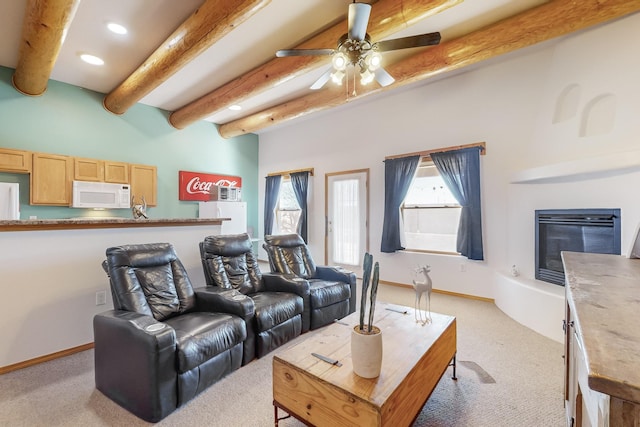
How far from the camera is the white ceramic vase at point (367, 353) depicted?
1.45 m

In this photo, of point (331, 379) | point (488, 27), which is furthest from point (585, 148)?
point (331, 379)

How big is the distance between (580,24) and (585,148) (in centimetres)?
117

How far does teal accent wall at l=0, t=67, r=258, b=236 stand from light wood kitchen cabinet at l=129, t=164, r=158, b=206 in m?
0.16

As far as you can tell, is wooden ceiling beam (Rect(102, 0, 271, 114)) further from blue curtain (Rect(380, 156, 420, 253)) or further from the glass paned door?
the glass paned door

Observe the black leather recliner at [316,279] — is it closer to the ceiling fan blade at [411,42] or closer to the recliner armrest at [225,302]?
the recliner armrest at [225,302]

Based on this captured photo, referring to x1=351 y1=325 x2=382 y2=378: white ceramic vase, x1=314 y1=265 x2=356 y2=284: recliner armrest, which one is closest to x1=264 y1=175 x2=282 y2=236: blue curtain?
x1=314 y1=265 x2=356 y2=284: recliner armrest

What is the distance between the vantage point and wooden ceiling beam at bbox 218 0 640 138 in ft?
8.34

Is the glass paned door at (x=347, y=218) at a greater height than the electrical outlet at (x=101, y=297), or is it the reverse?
the glass paned door at (x=347, y=218)

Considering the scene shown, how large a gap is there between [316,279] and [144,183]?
384cm

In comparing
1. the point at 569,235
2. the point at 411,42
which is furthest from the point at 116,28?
the point at 569,235

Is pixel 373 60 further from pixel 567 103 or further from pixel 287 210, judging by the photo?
pixel 287 210

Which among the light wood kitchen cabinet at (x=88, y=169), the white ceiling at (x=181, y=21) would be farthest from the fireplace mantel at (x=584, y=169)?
the light wood kitchen cabinet at (x=88, y=169)

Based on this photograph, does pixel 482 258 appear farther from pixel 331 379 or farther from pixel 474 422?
pixel 331 379

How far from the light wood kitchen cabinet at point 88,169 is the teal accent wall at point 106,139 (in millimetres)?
163
